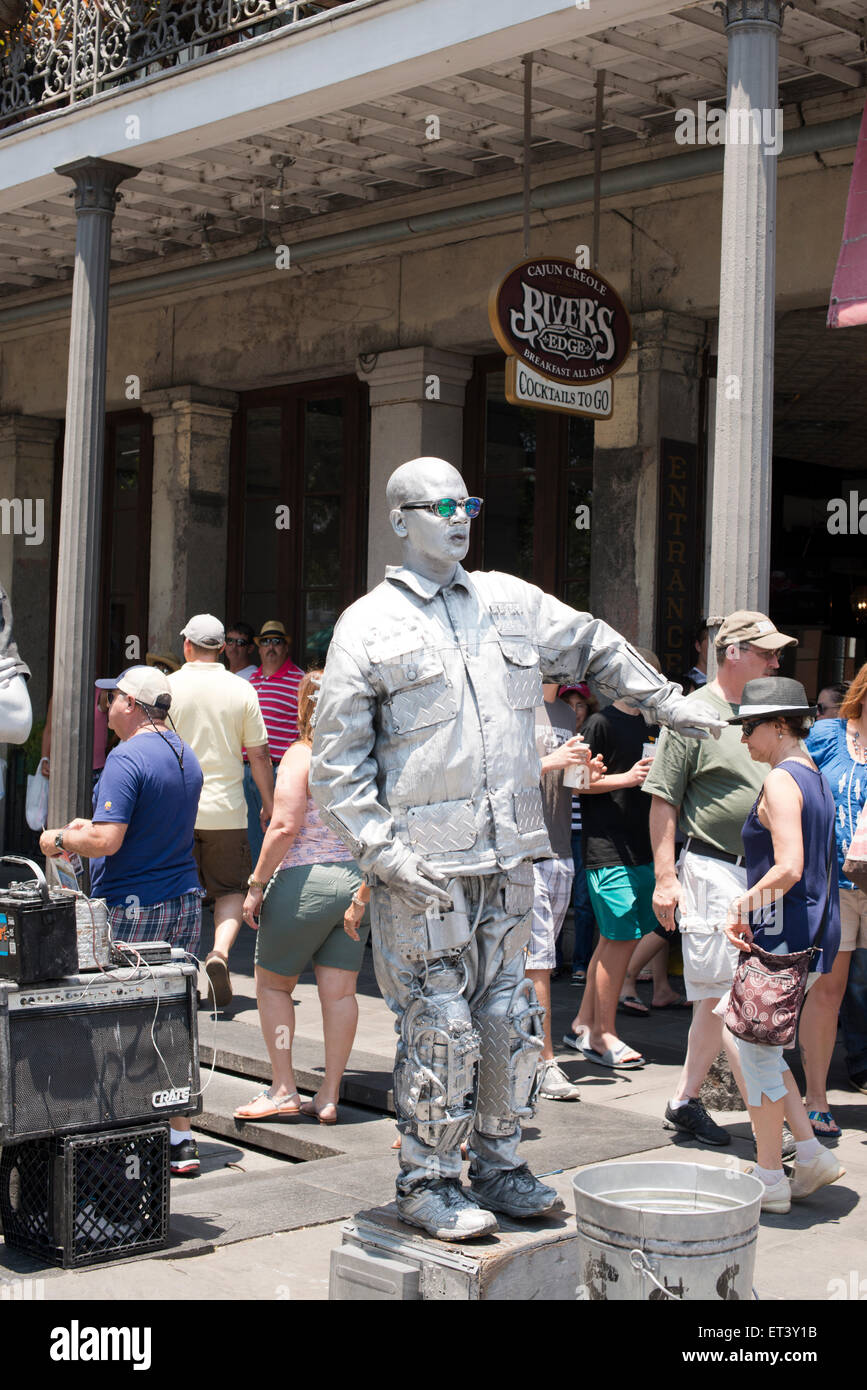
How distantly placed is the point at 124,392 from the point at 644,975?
7277 mm

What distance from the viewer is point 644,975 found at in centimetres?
877

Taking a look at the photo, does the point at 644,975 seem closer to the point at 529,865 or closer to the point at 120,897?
the point at 120,897

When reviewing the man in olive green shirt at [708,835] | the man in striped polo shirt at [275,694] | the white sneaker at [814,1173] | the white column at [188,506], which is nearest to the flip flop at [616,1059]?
the man in olive green shirt at [708,835]

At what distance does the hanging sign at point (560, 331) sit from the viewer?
786 centimetres

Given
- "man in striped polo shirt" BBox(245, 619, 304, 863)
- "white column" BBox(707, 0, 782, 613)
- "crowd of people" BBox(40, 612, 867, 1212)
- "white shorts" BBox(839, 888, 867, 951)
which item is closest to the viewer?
"crowd of people" BBox(40, 612, 867, 1212)

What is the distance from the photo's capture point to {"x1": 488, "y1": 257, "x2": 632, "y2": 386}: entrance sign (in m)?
7.87

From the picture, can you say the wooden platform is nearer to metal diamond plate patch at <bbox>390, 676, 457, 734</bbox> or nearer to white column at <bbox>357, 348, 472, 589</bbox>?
metal diamond plate patch at <bbox>390, 676, 457, 734</bbox>

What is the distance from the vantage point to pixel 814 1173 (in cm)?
496

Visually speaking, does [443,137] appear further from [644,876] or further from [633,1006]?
[633,1006]

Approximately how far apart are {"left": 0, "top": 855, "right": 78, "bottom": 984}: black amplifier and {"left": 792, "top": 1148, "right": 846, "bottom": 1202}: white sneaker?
243 centimetres

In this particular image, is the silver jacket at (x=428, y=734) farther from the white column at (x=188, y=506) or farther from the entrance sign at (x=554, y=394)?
the white column at (x=188, y=506)

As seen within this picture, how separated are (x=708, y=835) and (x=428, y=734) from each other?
1976 millimetres

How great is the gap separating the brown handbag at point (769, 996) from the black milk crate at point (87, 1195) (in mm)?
1820
